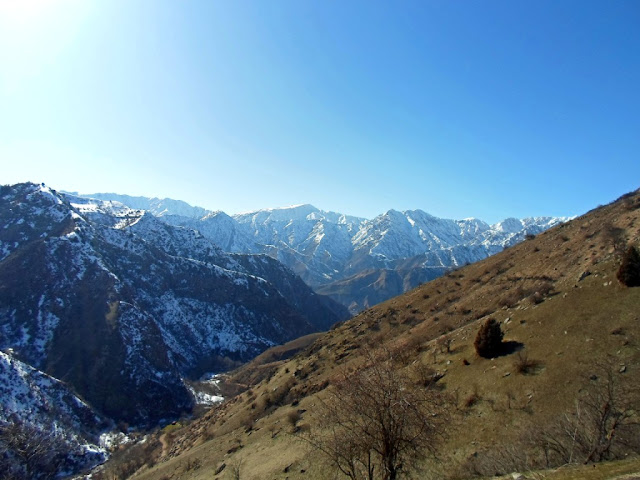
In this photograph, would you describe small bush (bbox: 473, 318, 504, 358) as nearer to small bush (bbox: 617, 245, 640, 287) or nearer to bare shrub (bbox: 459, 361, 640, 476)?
bare shrub (bbox: 459, 361, 640, 476)

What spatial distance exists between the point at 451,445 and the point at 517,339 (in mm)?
10379

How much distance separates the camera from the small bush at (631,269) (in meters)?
23.2

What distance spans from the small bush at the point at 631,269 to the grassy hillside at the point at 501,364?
21.4 inches


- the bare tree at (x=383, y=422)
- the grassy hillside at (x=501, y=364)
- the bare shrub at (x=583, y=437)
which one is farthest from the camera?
the grassy hillside at (x=501, y=364)

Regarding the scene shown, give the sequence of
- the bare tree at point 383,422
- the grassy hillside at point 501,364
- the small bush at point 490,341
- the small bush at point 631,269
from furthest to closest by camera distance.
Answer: the small bush at point 490,341 < the small bush at point 631,269 < the grassy hillside at point 501,364 < the bare tree at point 383,422

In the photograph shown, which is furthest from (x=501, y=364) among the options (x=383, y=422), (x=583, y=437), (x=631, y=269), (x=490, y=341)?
(x=383, y=422)

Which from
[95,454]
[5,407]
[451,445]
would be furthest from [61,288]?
[451,445]

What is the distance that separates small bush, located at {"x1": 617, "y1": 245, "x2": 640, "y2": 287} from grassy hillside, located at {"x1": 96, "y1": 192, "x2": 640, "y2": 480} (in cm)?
54

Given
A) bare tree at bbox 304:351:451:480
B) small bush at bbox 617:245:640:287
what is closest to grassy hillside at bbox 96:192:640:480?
small bush at bbox 617:245:640:287

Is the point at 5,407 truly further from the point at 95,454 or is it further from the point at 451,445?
the point at 451,445

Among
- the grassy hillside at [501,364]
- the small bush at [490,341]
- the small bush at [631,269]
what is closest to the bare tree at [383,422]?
the grassy hillside at [501,364]

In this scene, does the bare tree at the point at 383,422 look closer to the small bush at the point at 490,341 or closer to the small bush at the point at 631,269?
the small bush at the point at 490,341

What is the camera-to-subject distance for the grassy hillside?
17891mm

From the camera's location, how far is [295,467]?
24562 millimetres
